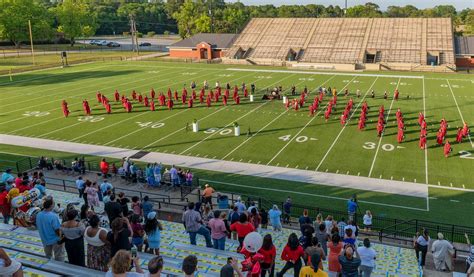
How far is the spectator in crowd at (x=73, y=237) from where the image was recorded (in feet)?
24.2

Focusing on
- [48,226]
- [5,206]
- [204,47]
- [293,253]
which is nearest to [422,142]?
[293,253]

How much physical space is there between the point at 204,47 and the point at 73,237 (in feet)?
207

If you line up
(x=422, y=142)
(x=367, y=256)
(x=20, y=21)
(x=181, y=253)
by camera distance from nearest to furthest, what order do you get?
(x=367, y=256), (x=181, y=253), (x=422, y=142), (x=20, y=21)

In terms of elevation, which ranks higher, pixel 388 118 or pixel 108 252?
pixel 108 252

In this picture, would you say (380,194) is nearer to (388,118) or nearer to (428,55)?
(388,118)

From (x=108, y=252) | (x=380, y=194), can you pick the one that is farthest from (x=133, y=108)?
(x=108, y=252)

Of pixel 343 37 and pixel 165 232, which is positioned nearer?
pixel 165 232

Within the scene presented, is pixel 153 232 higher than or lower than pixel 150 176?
higher

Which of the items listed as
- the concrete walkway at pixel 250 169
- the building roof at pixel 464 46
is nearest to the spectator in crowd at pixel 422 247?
the concrete walkway at pixel 250 169

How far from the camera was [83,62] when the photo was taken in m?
64.1

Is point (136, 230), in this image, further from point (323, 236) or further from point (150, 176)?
point (150, 176)

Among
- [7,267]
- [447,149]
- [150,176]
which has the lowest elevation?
[447,149]

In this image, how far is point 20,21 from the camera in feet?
267

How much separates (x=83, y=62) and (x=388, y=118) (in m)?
49.0
